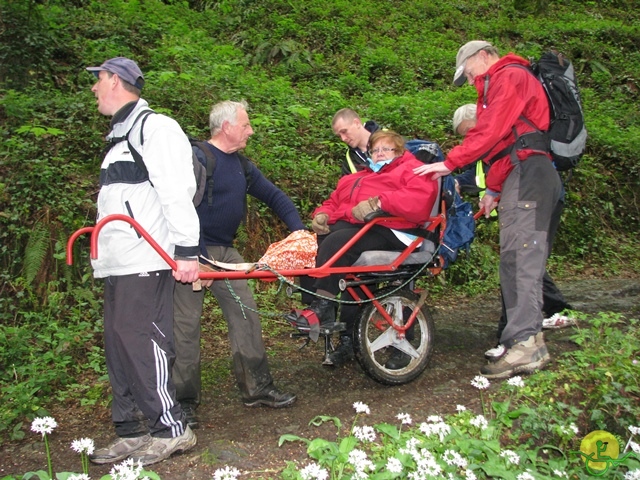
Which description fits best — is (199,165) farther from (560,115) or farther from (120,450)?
(560,115)

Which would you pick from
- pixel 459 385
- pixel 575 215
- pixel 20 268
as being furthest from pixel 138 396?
pixel 575 215

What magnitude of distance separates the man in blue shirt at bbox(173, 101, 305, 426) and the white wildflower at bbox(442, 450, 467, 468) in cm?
158

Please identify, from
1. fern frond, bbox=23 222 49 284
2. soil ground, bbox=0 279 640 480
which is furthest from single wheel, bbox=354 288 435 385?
fern frond, bbox=23 222 49 284

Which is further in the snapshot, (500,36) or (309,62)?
(500,36)

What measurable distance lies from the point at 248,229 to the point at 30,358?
9.39ft

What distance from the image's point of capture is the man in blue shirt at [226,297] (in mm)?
4406

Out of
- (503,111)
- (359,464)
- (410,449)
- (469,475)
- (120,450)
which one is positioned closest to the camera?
(359,464)

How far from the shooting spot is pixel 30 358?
5.21 meters

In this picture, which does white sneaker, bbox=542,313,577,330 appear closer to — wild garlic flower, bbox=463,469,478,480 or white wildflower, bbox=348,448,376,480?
wild garlic flower, bbox=463,469,478,480

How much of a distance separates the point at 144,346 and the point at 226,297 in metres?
1.10

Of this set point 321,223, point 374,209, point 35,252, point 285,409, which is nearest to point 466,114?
point 374,209

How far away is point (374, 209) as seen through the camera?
462cm

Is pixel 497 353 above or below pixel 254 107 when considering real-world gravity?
below

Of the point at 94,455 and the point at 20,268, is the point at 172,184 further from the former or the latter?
the point at 20,268
